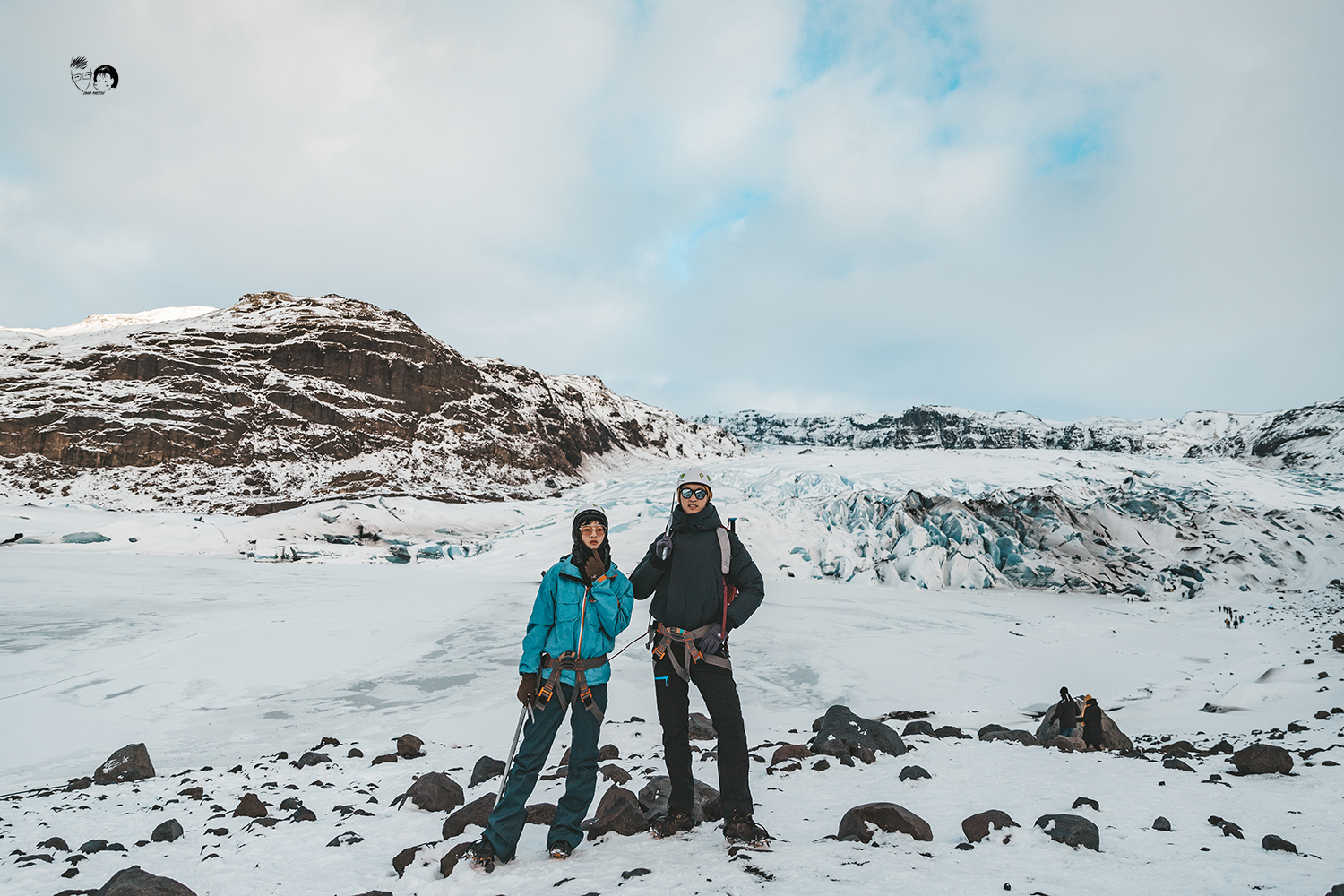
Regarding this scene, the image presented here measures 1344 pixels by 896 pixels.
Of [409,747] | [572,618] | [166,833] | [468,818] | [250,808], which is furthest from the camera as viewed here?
[409,747]

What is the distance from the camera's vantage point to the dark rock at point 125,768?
5426 millimetres

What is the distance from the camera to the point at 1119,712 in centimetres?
836

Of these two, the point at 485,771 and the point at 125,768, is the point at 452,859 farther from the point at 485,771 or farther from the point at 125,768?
the point at 125,768

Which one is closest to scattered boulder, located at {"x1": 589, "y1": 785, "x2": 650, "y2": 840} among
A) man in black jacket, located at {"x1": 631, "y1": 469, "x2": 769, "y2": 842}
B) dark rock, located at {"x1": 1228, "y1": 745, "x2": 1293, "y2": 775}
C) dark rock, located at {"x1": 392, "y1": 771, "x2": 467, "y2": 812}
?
man in black jacket, located at {"x1": 631, "y1": 469, "x2": 769, "y2": 842}

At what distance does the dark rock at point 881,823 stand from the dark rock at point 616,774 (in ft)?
6.05

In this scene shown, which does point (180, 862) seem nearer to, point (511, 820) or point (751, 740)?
point (511, 820)

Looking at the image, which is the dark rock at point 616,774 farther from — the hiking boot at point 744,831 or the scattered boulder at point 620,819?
the hiking boot at point 744,831

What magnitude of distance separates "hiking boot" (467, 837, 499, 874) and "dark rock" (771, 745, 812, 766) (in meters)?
2.64

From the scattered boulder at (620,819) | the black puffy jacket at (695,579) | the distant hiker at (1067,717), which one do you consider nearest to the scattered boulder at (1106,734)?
the distant hiker at (1067,717)

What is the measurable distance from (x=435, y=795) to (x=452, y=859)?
133 centimetres

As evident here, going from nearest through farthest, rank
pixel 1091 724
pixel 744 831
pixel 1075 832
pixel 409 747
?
pixel 1075 832
pixel 744 831
pixel 409 747
pixel 1091 724

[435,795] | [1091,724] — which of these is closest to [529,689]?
[435,795]

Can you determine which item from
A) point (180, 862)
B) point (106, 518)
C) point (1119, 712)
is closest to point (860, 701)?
point (1119, 712)

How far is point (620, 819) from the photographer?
369 centimetres
